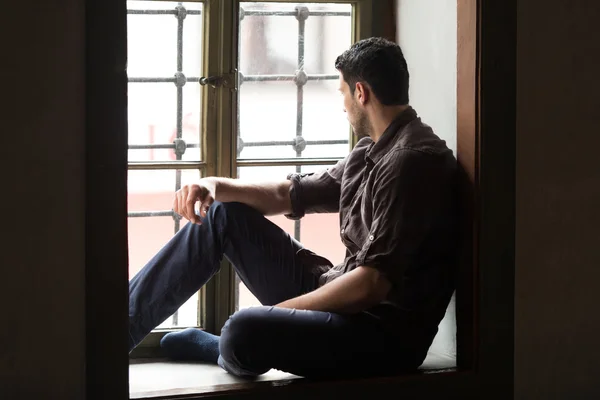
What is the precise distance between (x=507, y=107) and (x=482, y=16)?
9.8 inches

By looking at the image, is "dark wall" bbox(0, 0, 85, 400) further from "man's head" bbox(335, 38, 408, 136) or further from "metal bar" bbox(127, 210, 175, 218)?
"man's head" bbox(335, 38, 408, 136)

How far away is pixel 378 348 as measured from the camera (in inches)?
84.0

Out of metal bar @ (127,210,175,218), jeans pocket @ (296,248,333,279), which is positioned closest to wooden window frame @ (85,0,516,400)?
jeans pocket @ (296,248,333,279)

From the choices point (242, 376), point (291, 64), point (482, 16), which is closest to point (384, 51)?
point (482, 16)

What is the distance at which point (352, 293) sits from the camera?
2094 mm

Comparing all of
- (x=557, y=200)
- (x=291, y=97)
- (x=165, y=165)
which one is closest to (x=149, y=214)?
(x=165, y=165)

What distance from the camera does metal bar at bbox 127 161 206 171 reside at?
2.49m

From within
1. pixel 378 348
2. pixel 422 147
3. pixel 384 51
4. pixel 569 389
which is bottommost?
pixel 569 389

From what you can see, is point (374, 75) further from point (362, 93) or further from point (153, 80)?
point (153, 80)

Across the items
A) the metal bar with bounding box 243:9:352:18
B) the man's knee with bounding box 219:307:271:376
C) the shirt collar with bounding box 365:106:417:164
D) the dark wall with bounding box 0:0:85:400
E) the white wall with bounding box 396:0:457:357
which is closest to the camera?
the dark wall with bounding box 0:0:85:400

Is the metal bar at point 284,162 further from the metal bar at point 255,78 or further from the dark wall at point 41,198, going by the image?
the dark wall at point 41,198

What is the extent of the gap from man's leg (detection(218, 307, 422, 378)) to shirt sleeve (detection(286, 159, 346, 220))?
46 cm

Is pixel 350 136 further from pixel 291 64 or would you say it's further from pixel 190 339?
pixel 190 339

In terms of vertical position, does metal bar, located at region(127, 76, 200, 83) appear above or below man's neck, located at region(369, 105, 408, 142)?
above
